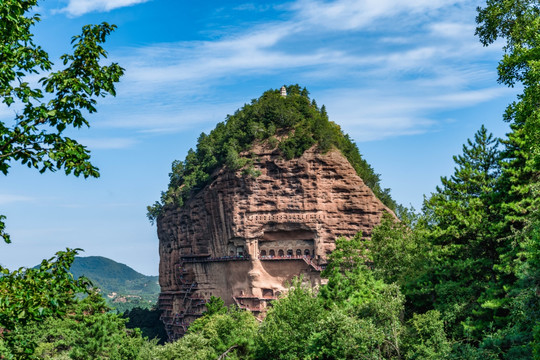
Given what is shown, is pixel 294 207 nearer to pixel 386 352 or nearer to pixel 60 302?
pixel 386 352

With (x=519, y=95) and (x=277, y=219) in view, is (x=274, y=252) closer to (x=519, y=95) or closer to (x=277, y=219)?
(x=277, y=219)

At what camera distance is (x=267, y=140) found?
6147cm

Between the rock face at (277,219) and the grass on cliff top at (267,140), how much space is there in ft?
3.80

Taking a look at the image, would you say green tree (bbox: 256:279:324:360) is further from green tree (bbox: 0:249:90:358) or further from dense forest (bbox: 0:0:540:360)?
green tree (bbox: 0:249:90:358)

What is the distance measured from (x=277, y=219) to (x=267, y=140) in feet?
25.5

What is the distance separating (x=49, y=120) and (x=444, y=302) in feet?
78.1

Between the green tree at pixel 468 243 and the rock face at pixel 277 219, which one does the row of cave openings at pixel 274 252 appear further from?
the green tree at pixel 468 243

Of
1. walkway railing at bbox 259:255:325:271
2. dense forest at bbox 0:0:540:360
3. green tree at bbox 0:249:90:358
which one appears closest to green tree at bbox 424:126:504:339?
dense forest at bbox 0:0:540:360

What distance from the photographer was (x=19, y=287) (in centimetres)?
836

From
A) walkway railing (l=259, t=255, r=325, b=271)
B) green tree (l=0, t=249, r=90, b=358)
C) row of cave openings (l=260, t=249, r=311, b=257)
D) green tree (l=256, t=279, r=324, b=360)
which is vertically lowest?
green tree (l=256, t=279, r=324, b=360)

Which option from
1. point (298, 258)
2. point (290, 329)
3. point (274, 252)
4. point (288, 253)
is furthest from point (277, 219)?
point (290, 329)

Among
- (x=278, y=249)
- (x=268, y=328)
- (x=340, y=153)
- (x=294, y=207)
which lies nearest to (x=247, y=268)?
(x=278, y=249)

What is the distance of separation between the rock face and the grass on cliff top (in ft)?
3.80

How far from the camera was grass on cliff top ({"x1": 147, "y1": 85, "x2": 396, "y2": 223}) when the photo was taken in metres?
60.2
